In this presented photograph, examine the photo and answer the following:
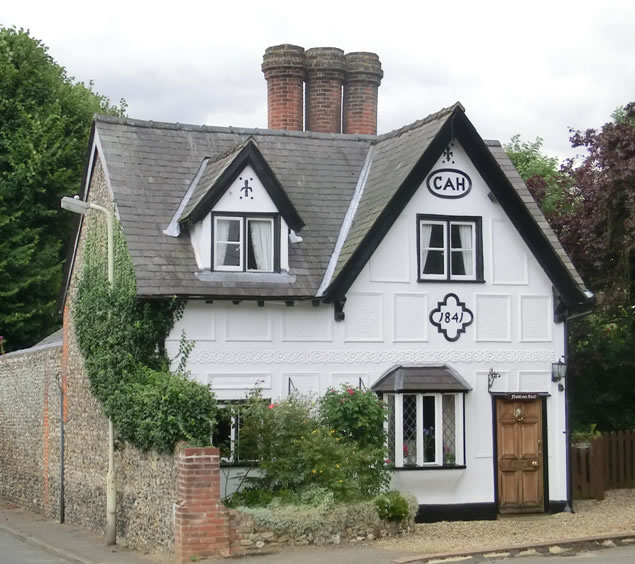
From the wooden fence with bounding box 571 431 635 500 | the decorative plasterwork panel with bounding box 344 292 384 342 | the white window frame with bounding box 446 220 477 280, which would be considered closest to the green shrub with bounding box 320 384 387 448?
the decorative plasterwork panel with bounding box 344 292 384 342

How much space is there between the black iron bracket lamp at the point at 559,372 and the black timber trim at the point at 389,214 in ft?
14.2

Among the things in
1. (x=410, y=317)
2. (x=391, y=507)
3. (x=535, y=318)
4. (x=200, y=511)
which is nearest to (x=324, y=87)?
(x=410, y=317)

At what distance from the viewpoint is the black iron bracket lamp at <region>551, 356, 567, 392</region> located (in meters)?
24.3

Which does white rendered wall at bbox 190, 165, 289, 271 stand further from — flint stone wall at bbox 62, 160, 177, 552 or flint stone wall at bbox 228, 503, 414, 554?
flint stone wall at bbox 228, 503, 414, 554

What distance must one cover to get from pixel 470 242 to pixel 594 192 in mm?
5065

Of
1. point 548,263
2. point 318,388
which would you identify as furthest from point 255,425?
point 548,263

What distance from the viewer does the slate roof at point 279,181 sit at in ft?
75.2

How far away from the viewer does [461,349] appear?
78.8 feet

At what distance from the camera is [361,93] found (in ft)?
97.2

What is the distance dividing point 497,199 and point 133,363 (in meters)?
7.78

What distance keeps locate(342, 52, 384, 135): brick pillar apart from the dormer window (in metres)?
6.78

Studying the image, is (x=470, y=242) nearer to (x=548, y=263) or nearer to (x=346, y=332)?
(x=548, y=263)

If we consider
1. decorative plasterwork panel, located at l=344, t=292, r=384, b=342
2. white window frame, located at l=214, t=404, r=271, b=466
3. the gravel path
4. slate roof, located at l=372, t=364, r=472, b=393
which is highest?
decorative plasterwork panel, located at l=344, t=292, r=384, b=342

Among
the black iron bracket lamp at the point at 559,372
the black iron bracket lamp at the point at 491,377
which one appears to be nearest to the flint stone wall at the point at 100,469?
the black iron bracket lamp at the point at 491,377
